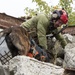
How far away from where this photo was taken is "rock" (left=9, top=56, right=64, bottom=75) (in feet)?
17.5

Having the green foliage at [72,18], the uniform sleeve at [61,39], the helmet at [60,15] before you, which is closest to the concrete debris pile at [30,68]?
the helmet at [60,15]

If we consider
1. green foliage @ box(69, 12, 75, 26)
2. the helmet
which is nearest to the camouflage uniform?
the helmet

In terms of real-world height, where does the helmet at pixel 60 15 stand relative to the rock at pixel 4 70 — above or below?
above

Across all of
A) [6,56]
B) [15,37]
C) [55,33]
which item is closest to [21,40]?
[15,37]

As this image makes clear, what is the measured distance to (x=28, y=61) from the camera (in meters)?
5.58

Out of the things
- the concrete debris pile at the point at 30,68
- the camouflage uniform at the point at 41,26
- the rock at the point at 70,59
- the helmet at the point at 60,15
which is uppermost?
the helmet at the point at 60,15

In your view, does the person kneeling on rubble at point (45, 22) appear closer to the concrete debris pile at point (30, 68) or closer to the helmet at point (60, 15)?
the helmet at point (60, 15)

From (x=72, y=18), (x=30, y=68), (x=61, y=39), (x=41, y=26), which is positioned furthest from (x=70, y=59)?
(x=72, y=18)

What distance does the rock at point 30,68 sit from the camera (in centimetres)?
534

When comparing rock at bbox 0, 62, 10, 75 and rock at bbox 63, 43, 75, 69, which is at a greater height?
rock at bbox 0, 62, 10, 75

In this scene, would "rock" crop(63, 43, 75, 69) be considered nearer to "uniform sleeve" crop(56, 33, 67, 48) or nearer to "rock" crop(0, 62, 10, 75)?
"uniform sleeve" crop(56, 33, 67, 48)

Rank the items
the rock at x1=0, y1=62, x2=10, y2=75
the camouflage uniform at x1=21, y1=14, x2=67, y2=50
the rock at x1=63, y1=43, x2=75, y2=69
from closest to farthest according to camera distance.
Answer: the rock at x1=0, y1=62, x2=10, y2=75
the rock at x1=63, y1=43, x2=75, y2=69
the camouflage uniform at x1=21, y1=14, x2=67, y2=50

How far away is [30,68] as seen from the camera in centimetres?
548

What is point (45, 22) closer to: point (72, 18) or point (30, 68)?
point (30, 68)
